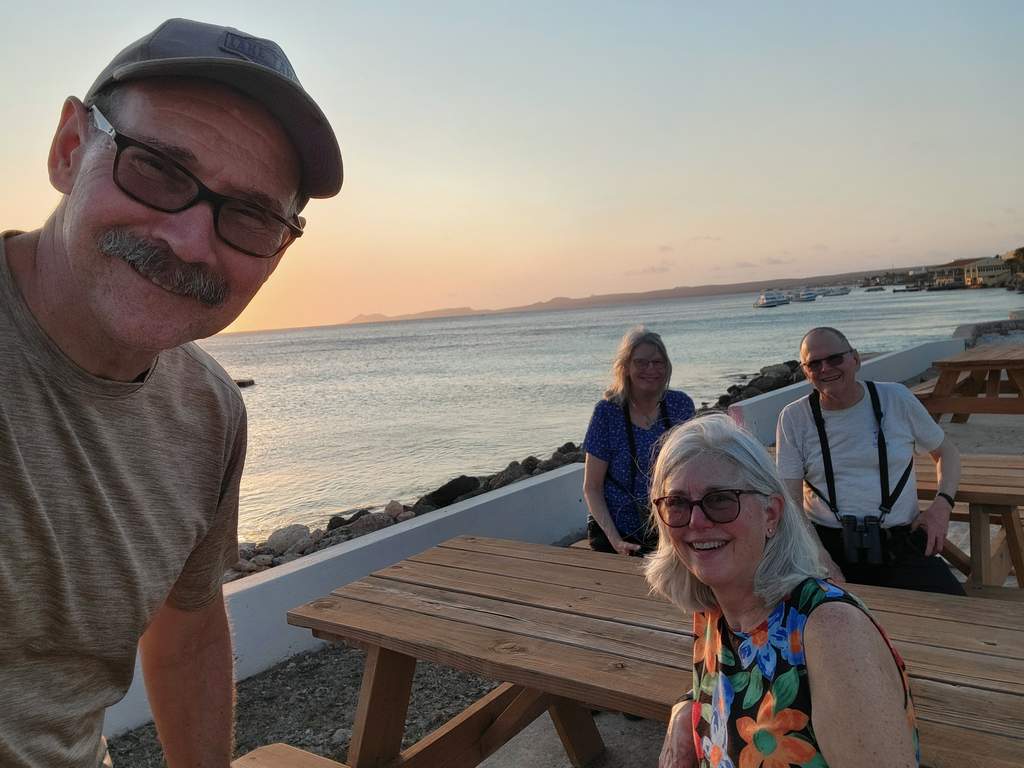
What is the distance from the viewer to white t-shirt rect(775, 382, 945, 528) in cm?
350

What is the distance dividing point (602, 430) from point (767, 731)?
2.68m

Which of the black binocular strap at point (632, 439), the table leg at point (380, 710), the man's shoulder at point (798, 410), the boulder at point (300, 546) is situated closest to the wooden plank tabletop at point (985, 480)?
the man's shoulder at point (798, 410)

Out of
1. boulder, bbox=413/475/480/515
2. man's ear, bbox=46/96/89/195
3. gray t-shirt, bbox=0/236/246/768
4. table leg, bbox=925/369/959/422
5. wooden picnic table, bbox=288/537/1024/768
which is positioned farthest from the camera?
table leg, bbox=925/369/959/422

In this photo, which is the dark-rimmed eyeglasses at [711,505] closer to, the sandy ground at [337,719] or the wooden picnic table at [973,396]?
the sandy ground at [337,719]

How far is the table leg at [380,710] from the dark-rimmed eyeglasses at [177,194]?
1759 mm

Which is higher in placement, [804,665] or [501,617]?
[804,665]

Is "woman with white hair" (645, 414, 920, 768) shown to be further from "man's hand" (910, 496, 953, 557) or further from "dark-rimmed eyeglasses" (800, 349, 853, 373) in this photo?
"man's hand" (910, 496, 953, 557)

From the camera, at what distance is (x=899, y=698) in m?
1.37

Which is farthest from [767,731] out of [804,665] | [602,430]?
[602,430]

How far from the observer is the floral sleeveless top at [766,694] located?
4.76ft

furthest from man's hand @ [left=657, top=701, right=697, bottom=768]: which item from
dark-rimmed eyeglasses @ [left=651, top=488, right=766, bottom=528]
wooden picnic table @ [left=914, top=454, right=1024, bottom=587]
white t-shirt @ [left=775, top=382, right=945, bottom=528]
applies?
wooden picnic table @ [left=914, top=454, right=1024, bottom=587]

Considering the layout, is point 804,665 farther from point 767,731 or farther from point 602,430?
point 602,430

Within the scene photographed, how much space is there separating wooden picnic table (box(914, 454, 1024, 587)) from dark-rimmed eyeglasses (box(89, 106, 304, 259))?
3.83 m

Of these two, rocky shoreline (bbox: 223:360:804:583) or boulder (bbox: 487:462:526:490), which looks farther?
boulder (bbox: 487:462:526:490)
